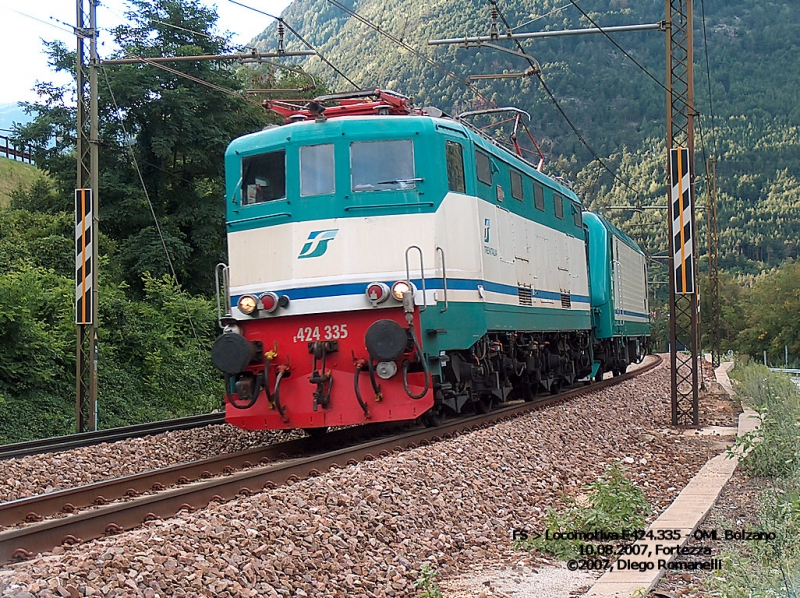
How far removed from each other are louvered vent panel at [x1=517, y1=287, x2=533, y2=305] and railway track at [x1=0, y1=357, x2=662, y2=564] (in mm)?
1852

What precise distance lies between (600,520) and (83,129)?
39.1ft

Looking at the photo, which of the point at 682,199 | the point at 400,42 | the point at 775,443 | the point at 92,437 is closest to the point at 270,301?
the point at 92,437

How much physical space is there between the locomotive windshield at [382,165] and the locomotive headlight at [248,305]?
5.70 feet

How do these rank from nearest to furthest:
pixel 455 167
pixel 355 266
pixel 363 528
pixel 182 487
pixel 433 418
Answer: pixel 363 528 < pixel 182 487 < pixel 355 266 < pixel 455 167 < pixel 433 418

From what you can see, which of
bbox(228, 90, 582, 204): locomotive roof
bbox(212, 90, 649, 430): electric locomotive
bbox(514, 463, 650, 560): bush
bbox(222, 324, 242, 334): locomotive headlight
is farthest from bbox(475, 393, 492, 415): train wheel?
bbox(514, 463, 650, 560): bush

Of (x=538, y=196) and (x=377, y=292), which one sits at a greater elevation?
(x=538, y=196)

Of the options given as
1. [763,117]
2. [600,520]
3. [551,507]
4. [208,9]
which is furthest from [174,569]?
[763,117]

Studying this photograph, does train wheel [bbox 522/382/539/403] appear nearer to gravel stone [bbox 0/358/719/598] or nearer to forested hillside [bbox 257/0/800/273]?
gravel stone [bbox 0/358/719/598]

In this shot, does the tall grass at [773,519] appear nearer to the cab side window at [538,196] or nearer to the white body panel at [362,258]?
the white body panel at [362,258]

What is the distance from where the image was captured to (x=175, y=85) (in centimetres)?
2819

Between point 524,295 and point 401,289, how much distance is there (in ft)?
12.7

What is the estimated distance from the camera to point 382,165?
10594 mm

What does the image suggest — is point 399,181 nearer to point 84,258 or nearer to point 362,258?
point 362,258

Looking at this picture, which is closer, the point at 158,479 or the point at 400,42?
the point at 158,479
